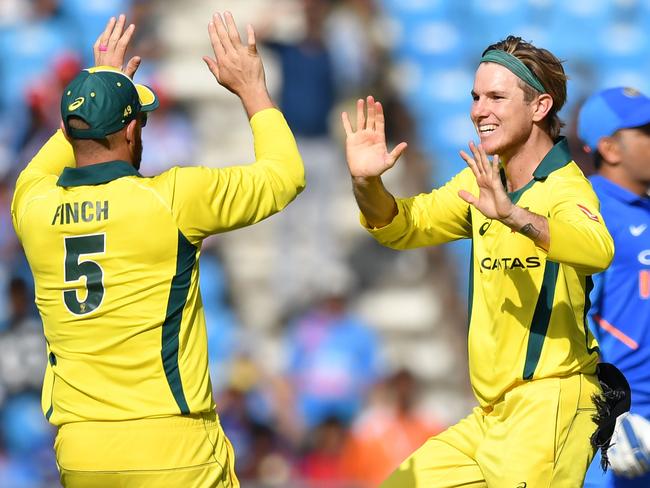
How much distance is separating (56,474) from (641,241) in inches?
200

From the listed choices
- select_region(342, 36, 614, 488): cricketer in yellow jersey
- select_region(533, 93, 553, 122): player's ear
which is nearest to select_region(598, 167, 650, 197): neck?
select_region(342, 36, 614, 488): cricketer in yellow jersey

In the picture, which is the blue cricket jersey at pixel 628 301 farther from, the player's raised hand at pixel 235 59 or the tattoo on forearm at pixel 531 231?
the player's raised hand at pixel 235 59

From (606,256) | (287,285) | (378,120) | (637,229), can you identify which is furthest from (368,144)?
(287,285)

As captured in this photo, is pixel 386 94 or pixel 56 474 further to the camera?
pixel 386 94

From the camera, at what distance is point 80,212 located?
379 cm

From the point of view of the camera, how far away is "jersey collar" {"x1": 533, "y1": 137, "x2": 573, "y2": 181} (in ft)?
13.7

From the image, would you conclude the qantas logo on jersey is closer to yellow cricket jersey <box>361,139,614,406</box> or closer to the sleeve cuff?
yellow cricket jersey <box>361,139,614,406</box>

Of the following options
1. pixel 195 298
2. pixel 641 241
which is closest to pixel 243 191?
pixel 195 298

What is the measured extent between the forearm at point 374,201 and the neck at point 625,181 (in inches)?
50.5

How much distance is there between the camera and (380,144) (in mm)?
4312

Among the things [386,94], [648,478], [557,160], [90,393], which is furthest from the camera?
[386,94]

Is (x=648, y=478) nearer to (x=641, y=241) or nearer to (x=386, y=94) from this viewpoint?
(x=641, y=241)

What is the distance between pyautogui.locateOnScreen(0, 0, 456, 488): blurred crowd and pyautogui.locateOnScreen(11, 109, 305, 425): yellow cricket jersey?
14.7 ft

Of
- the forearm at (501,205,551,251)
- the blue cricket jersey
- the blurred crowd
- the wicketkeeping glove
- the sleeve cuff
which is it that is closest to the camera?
the forearm at (501,205,551,251)
